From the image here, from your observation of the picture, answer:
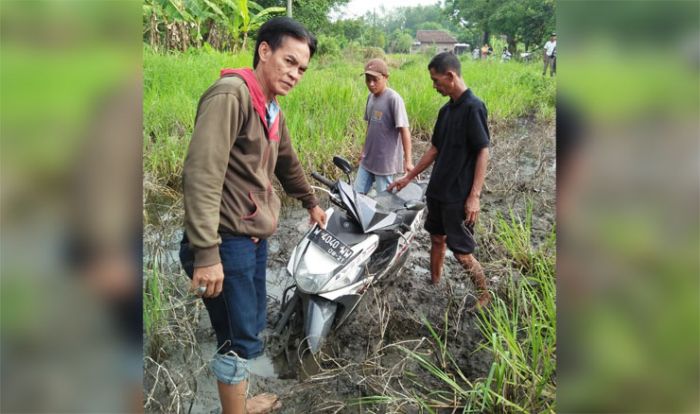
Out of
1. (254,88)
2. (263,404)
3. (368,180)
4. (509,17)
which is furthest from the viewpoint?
(509,17)

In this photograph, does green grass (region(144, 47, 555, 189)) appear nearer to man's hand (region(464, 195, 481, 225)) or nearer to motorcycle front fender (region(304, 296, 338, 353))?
man's hand (region(464, 195, 481, 225))

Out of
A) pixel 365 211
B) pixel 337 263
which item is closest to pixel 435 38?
pixel 365 211

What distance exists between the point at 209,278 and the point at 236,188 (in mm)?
306

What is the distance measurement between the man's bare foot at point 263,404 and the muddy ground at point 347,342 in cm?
5

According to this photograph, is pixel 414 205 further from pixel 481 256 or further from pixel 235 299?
pixel 235 299

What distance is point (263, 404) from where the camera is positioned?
1909 mm

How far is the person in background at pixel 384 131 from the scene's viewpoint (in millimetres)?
3391

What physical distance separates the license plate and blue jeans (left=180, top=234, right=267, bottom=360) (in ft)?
1.72

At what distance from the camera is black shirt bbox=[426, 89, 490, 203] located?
2.45m

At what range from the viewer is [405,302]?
277 centimetres

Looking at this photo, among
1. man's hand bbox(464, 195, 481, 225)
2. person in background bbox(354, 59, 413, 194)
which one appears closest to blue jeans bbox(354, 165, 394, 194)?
person in background bbox(354, 59, 413, 194)

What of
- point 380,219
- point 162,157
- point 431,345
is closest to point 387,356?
point 431,345
